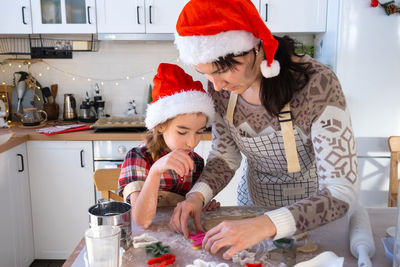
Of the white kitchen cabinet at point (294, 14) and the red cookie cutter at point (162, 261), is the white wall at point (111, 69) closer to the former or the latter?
the white kitchen cabinet at point (294, 14)

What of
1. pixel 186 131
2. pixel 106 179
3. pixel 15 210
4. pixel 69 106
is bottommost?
pixel 15 210

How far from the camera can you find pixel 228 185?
2.40 m

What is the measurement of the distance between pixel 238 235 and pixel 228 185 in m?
1.58

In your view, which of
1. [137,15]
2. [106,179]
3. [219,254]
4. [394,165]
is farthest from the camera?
[137,15]

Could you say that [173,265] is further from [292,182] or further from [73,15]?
[73,15]

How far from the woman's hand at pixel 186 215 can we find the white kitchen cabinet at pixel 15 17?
202 centimetres

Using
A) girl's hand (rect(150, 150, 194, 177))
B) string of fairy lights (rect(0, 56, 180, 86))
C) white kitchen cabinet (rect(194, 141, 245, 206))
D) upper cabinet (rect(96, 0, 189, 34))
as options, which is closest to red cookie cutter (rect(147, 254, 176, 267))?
girl's hand (rect(150, 150, 194, 177))

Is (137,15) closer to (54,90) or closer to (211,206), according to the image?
(54,90)

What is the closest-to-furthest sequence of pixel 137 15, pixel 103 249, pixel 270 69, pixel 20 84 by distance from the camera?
pixel 103 249 < pixel 270 69 < pixel 137 15 < pixel 20 84

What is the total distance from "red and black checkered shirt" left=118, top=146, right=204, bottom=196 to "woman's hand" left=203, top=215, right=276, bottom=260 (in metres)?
0.44

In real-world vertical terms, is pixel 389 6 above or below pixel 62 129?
above

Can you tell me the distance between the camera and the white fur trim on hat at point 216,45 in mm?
906

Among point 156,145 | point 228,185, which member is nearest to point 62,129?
point 228,185

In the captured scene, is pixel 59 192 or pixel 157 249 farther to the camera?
pixel 59 192
